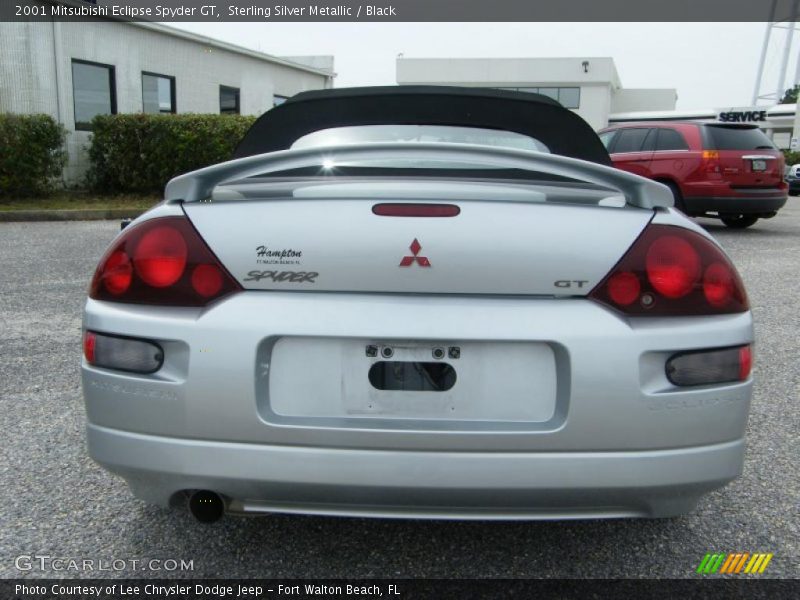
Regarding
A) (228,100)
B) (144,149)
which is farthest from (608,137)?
(228,100)

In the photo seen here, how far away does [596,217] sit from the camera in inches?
66.7

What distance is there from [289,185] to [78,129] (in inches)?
561

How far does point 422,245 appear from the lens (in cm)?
163

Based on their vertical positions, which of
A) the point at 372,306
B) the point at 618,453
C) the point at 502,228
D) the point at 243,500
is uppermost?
the point at 502,228

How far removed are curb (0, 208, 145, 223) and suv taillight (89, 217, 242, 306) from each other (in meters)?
10.3

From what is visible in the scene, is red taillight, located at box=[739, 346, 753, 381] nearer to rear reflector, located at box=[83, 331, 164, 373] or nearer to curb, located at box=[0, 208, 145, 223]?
rear reflector, located at box=[83, 331, 164, 373]

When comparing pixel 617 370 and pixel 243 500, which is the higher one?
pixel 617 370

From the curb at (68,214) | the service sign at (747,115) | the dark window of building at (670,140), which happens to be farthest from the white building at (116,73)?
the service sign at (747,115)

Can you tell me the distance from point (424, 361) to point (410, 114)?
1.51m

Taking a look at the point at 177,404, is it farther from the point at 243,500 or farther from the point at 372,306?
the point at 372,306

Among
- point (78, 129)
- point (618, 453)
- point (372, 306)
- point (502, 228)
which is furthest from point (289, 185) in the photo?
point (78, 129)

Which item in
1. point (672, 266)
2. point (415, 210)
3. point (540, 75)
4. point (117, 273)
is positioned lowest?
point (117, 273)

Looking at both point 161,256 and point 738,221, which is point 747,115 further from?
point 161,256

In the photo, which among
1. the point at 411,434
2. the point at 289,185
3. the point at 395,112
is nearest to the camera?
the point at 411,434
